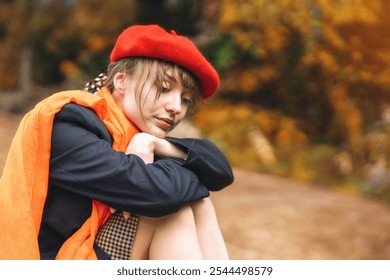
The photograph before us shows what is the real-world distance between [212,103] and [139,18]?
1636 millimetres

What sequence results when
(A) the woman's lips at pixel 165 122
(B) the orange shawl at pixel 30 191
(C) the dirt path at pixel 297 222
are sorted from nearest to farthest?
(B) the orange shawl at pixel 30 191, (A) the woman's lips at pixel 165 122, (C) the dirt path at pixel 297 222

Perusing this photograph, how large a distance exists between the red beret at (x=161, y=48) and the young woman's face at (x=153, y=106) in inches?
2.7

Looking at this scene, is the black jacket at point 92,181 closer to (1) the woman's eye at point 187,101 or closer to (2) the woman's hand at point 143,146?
(2) the woman's hand at point 143,146

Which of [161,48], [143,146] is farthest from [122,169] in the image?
[161,48]

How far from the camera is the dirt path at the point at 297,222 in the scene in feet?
12.9

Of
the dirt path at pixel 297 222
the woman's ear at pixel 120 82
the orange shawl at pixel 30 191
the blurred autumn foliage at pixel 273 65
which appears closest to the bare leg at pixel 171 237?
the orange shawl at pixel 30 191

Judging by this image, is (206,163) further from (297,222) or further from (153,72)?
(297,222)

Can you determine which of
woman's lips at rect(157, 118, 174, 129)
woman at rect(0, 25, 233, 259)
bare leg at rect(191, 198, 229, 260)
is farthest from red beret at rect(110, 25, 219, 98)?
bare leg at rect(191, 198, 229, 260)

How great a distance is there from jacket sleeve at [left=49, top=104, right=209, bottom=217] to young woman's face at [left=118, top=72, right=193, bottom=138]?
16 centimetres

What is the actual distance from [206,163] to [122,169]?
0.98 feet

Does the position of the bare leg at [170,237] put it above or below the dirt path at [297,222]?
above

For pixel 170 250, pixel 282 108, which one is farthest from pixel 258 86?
pixel 170 250

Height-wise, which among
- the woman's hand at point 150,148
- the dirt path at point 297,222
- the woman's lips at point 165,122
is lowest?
the dirt path at point 297,222

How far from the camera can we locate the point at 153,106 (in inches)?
66.9
